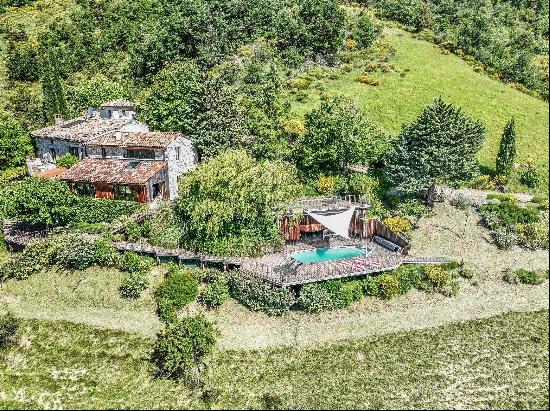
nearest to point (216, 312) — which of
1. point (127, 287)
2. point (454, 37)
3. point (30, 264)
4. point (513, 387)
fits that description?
point (127, 287)

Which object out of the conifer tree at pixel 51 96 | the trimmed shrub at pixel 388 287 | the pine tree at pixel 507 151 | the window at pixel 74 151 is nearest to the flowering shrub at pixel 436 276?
the trimmed shrub at pixel 388 287

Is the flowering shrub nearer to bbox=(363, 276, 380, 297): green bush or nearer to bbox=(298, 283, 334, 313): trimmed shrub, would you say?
bbox=(363, 276, 380, 297): green bush

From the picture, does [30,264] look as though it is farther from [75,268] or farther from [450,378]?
[450,378]

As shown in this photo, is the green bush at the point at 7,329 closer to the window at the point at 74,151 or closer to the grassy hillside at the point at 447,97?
the window at the point at 74,151

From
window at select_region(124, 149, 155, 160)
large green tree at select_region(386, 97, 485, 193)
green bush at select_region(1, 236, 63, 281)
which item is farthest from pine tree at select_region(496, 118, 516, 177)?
green bush at select_region(1, 236, 63, 281)

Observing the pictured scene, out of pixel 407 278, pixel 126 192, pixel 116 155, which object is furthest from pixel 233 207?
pixel 116 155
